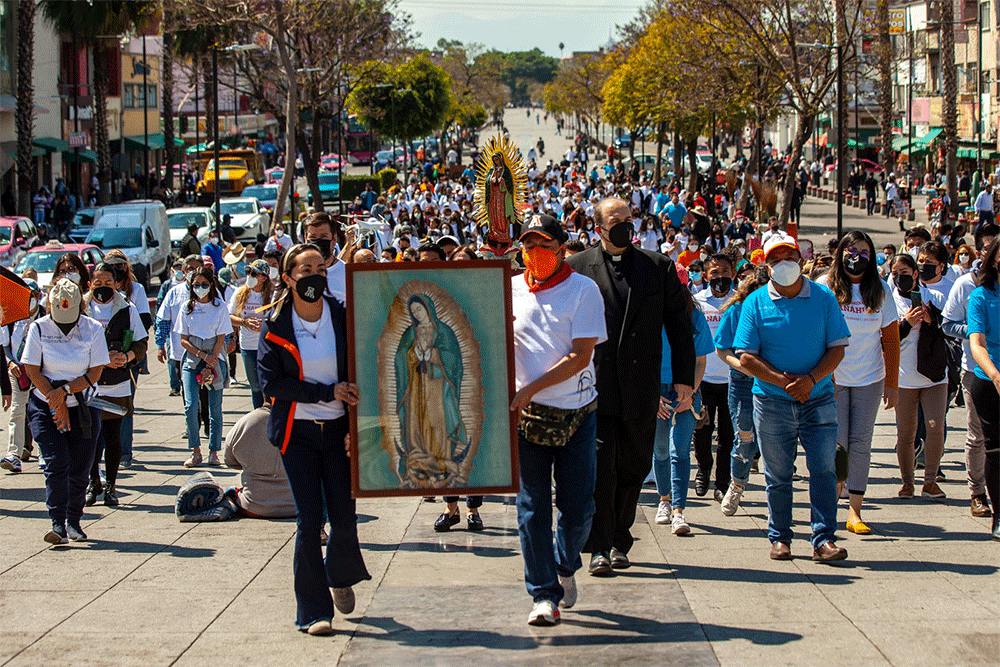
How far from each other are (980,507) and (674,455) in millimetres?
1964

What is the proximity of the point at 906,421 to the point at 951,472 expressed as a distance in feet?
4.24

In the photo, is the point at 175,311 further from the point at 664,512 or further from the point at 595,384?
the point at 595,384

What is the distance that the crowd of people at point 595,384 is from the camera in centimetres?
572

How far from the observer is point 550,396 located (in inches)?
224

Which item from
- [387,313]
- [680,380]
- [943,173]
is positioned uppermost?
[943,173]

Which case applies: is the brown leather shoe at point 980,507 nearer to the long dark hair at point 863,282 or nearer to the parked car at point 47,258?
the long dark hair at point 863,282

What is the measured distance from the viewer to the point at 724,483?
9.00 meters

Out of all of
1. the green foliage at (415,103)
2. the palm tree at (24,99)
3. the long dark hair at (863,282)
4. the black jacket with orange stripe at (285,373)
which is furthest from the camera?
the green foliage at (415,103)

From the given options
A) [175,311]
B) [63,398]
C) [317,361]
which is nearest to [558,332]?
[317,361]

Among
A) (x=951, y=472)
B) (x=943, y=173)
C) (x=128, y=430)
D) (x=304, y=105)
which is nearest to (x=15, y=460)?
(x=128, y=430)

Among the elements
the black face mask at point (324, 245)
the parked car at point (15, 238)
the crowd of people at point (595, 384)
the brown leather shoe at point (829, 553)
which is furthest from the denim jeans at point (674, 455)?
the parked car at point (15, 238)

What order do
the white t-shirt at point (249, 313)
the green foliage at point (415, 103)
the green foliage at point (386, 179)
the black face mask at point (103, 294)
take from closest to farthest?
the black face mask at point (103, 294)
the white t-shirt at point (249, 313)
the green foliage at point (386, 179)
the green foliage at point (415, 103)

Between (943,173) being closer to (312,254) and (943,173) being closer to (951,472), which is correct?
(951,472)

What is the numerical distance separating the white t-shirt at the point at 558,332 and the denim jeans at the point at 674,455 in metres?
2.19
